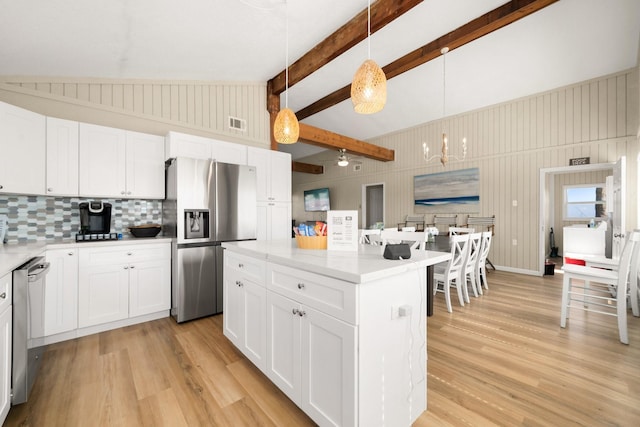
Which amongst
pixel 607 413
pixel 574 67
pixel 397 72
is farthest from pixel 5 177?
pixel 574 67

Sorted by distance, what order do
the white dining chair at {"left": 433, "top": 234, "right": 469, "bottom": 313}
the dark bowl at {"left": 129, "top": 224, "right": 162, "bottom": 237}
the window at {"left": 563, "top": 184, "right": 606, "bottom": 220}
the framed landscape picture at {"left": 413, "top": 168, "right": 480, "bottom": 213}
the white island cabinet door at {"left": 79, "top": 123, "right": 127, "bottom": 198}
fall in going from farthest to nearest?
1. the window at {"left": 563, "top": 184, "right": 606, "bottom": 220}
2. the framed landscape picture at {"left": 413, "top": 168, "right": 480, "bottom": 213}
3. the white dining chair at {"left": 433, "top": 234, "right": 469, "bottom": 313}
4. the dark bowl at {"left": 129, "top": 224, "right": 162, "bottom": 237}
5. the white island cabinet door at {"left": 79, "top": 123, "right": 127, "bottom": 198}

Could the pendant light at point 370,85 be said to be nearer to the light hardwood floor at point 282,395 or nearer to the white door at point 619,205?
the light hardwood floor at point 282,395

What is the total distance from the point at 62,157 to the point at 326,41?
3.33 metres

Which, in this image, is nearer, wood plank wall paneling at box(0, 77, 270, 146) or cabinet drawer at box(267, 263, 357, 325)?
cabinet drawer at box(267, 263, 357, 325)

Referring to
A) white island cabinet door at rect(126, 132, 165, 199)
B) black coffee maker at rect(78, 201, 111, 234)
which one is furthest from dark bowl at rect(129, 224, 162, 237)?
white island cabinet door at rect(126, 132, 165, 199)

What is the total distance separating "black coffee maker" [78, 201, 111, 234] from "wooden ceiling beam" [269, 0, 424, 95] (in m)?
3.05

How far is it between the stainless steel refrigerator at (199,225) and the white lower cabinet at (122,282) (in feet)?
0.43

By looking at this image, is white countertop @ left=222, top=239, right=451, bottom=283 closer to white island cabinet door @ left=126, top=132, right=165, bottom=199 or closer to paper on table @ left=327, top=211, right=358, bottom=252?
paper on table @ left=327, top=211, right=358, bottom=252

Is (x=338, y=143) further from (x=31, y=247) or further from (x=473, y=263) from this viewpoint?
(x=31, y=247)

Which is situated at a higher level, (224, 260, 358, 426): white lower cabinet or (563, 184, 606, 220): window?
(563, 184, 606, 220): window

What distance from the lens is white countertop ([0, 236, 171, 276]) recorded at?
1.47 metres

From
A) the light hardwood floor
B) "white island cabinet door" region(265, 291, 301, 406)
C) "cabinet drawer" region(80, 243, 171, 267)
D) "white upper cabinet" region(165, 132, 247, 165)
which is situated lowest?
the light hardwood floor

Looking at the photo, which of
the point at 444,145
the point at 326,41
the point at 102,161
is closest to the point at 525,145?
the point at 444,145

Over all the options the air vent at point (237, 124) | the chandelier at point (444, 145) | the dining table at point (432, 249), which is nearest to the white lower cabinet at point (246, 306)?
the dining table at point (432, 249)
